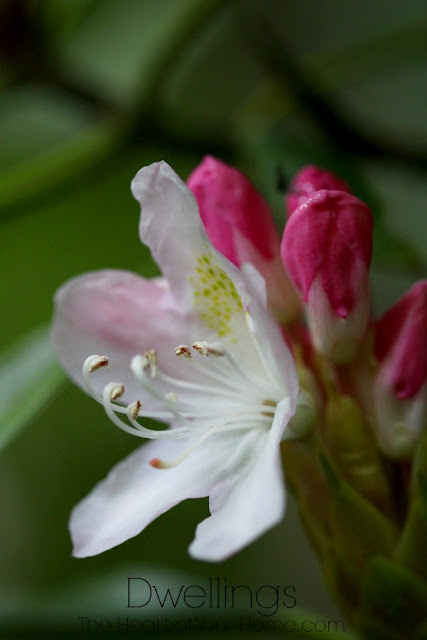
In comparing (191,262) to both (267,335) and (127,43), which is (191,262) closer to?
(267,335)

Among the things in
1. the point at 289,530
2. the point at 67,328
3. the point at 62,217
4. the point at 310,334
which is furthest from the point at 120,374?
the point at 289,530

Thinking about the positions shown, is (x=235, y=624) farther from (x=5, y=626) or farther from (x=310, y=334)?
(x=310, y=334)

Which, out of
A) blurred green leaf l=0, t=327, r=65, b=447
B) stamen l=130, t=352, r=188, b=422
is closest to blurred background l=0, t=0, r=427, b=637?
blurred green leaf l=0, t=327, r=65, b=447

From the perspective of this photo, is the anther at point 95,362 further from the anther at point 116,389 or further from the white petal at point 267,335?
the white petal at point 267,335

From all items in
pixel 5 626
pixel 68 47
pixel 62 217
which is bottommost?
pixel 5 626

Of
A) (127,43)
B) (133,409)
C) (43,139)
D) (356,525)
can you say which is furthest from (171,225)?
(43,139)

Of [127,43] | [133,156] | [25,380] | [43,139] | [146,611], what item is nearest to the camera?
[25,380]

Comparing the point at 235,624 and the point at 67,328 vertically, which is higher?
the point at 67,328

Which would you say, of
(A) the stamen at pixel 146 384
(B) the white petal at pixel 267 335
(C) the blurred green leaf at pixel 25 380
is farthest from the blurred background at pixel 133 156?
(B) the white petal at pixel 267 335
